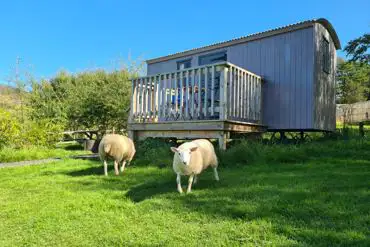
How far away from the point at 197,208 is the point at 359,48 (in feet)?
36.8

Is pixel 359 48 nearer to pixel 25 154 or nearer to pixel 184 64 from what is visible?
pixel 184 64

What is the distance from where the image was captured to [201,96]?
9.25 m

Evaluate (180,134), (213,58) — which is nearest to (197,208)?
(180,134)

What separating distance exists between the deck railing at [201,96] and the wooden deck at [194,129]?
0.67 ft

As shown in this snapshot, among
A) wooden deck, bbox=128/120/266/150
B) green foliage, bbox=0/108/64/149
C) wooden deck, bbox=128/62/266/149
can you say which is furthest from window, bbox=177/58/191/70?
green foliage, bbox=0/108/64/149

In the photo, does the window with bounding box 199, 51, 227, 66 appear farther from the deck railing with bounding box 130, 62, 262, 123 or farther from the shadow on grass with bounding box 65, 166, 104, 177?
the shadow on grass with bounding box 65, 166, 104, 177

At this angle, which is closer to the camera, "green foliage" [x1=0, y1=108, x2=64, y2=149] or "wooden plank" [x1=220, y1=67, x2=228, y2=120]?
"wooden plank" [x1=220, y1=67, x2=228, y2=120]

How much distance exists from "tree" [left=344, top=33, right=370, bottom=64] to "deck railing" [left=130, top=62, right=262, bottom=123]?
494 cm

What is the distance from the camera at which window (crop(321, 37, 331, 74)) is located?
1001 cm

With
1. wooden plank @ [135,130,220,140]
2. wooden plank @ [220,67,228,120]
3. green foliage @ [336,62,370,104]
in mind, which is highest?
green foliage @ [336,62,370,104]

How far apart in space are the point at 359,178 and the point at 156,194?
9.66 ft

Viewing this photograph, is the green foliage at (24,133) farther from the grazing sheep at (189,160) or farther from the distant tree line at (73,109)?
the grazing sheep at (189,160)

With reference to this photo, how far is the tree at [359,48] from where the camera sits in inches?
468

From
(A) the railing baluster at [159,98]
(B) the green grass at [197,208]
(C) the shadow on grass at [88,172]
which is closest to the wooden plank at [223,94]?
(B) the green grass at [197,208]
